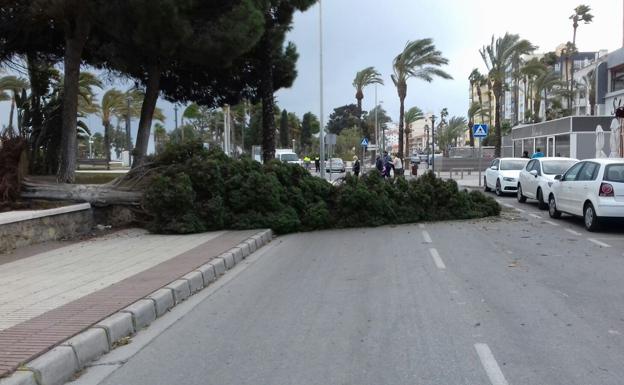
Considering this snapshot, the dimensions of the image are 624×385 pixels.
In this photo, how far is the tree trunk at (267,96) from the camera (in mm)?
19469

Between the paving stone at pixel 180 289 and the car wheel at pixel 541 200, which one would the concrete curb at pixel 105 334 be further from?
the car wheel at pixel 541 200

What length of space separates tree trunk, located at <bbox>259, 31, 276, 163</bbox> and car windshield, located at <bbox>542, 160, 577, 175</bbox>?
8757mm

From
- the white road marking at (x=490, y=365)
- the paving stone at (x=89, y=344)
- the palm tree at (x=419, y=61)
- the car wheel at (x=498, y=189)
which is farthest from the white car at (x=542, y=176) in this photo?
the palm tree at (x=419, y=61)

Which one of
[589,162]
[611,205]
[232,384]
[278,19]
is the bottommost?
[232,384]

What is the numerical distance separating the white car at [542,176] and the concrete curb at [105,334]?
1224cm

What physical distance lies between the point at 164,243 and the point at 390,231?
534 centimetres

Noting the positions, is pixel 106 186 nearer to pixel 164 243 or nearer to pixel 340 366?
pixel 164 243

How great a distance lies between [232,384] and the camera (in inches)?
181

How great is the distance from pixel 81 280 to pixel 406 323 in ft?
14.3

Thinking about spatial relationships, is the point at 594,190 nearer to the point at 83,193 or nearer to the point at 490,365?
the point at 490,365

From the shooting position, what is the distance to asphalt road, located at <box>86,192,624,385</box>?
189 inches

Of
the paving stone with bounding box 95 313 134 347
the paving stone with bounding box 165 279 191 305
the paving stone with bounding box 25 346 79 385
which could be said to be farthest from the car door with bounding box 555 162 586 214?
the paving stone with bounding box 25 346 79 385

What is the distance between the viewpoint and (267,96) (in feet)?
67.1

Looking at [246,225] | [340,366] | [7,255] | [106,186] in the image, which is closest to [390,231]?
[246,225]
